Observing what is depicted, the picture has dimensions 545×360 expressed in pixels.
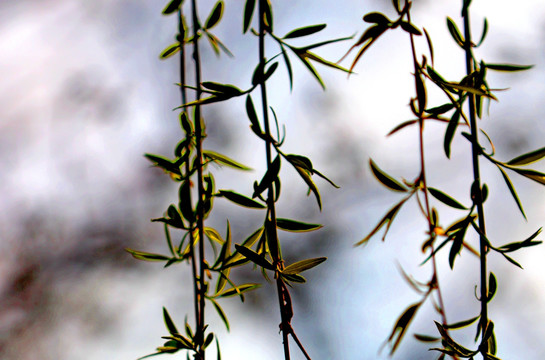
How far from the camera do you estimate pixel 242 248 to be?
8.9 inches

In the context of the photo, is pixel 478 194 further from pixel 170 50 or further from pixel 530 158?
pixel 170 50

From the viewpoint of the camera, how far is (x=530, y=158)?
24 centimetres

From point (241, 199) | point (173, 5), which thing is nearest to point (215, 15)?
point (173, 5)

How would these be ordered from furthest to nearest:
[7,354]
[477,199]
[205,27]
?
1. [7,354]
2. [205,27]
3. [477,199]

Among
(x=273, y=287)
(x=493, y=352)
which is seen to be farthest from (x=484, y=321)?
(x=273, y=287)

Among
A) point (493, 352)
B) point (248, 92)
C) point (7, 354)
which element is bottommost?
point (7, 354)

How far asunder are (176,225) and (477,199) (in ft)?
0.51

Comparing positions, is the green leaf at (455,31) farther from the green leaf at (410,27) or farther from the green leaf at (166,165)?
the green leaf at (166,165)

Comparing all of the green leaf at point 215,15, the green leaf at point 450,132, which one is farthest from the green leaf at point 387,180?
the green leaf at point 215,15

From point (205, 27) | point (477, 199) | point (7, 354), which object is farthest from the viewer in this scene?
point (7, 354)

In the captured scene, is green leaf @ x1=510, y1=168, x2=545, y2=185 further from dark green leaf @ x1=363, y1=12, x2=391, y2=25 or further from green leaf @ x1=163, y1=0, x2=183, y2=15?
green leaf @ x1=163, y1=0, x2=183, y2=15

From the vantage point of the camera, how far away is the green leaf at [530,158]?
0.77ft

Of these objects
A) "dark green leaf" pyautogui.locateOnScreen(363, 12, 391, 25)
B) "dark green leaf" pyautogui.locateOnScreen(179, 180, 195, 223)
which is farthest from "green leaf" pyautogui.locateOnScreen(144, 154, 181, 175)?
"dark green leaf" pyautogui.locateOnScreen(363, 12, 391, 25)

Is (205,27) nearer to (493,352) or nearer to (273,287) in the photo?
(493,352)
